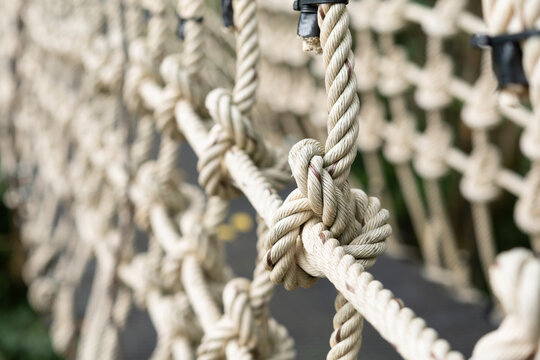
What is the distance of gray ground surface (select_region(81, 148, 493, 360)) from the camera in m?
0.88

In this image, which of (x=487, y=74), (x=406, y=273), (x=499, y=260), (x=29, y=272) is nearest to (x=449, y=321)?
(x=406, y=273)

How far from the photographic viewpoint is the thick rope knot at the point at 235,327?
1.66 feet

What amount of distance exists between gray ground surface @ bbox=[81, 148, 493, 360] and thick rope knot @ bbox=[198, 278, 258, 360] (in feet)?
1.10

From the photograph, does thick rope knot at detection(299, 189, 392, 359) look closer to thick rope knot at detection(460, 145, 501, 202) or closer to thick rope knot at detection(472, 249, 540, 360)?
thick rope knot at detection(472, 249, 540, 360)

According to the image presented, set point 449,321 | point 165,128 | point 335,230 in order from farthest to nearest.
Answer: point 449,321 < point 165,128 < point 335,230

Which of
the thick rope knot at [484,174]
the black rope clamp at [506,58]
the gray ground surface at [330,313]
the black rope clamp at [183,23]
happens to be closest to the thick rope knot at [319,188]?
the black rope clamp at [506,58]

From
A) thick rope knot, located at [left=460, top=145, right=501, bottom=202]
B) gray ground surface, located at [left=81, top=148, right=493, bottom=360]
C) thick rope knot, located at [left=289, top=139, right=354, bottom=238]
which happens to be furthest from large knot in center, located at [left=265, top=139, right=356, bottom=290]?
thick rope knot, located at [left=460, top=145, right=501, bottom=202]

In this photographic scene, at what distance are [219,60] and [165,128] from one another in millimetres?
1259

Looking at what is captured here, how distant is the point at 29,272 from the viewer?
59.7 inches

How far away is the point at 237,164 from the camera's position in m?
0.50

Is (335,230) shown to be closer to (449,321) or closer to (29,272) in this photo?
(449,321)

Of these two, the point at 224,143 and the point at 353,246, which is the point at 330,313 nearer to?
the point at 224,143

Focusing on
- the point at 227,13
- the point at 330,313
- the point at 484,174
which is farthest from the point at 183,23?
the point at 484,174

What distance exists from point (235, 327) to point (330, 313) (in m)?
0.48
